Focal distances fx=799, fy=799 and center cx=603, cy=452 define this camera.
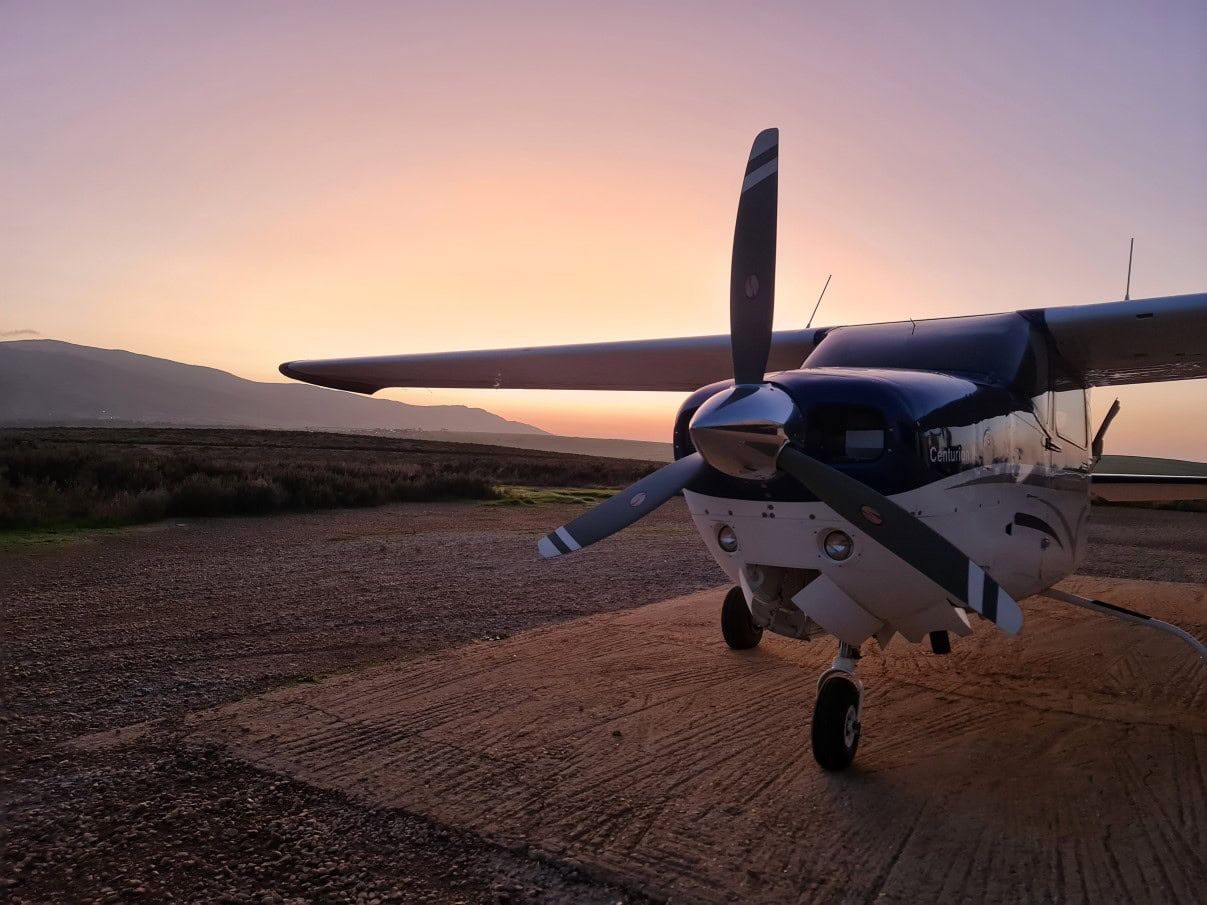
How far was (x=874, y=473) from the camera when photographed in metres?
3.98

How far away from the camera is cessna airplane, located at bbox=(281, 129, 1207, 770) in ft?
12.6

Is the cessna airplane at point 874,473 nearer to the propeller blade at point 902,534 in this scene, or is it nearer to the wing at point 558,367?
the propeller blade at point 902,534

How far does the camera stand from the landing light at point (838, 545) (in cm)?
410

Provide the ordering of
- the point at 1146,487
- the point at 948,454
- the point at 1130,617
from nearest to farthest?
the point at 948,454 < the point at 1130,617 < the point at 1146,487

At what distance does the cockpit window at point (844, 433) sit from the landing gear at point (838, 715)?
1304 millimetres

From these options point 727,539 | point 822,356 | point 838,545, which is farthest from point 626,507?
point 822,356

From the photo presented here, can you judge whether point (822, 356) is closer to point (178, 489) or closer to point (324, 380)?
point (324, 380)

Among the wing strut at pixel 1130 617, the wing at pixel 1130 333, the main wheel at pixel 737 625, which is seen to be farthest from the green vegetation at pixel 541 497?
the wing strut at pixel 1130 617

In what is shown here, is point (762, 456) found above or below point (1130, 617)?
above

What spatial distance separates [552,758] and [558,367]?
557cm

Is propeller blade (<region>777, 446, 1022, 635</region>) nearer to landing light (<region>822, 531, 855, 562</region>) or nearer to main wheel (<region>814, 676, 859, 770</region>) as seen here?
landing light (<region>822, 531, 855, 562</region>)

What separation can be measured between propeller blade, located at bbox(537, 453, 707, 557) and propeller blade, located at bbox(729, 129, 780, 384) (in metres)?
0.60

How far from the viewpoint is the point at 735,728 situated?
5230 mm

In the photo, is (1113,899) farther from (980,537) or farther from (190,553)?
(190,553)
